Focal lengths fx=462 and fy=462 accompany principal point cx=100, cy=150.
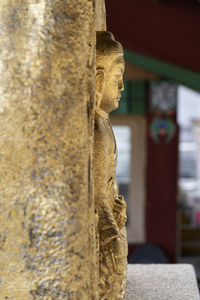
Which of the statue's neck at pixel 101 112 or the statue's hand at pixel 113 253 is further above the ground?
the statue's neck at pixel 101 112

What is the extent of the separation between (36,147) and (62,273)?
21 cm

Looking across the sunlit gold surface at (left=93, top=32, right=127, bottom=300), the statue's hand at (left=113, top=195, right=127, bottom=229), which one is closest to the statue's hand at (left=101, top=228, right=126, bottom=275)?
the sunlit gold surface at (left=93, top=32, right=127, bottom=300)

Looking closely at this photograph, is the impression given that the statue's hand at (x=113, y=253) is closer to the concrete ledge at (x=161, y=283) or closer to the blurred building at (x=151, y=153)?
the concrete ledge at (x=161, y=283)

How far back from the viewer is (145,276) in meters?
1.42

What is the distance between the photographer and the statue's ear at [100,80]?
1.02m

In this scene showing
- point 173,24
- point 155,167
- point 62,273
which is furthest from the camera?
point 155,167

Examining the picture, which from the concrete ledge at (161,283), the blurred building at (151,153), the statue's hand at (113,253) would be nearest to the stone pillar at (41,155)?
the statue's hand at (113,253)

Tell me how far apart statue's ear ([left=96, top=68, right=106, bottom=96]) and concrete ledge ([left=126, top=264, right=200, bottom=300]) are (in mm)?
547

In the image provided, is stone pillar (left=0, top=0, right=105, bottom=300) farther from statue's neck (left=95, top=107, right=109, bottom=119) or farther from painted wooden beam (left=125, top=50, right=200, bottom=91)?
painted wooden beam (left=125, top=50, right=200, bottom=91)

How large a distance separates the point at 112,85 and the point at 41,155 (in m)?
0.37

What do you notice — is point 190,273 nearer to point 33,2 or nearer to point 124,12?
point 33,2

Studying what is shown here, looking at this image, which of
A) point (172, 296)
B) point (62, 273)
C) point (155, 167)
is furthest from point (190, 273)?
point (155, 167)

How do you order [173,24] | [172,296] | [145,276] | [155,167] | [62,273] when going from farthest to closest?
[155,167] → [173,24] → [145,276] → [172,296] → [62,273]

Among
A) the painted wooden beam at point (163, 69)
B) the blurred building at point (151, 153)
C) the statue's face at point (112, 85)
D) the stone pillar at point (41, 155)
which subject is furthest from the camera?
Result: the blurred building at point (151, 153)
